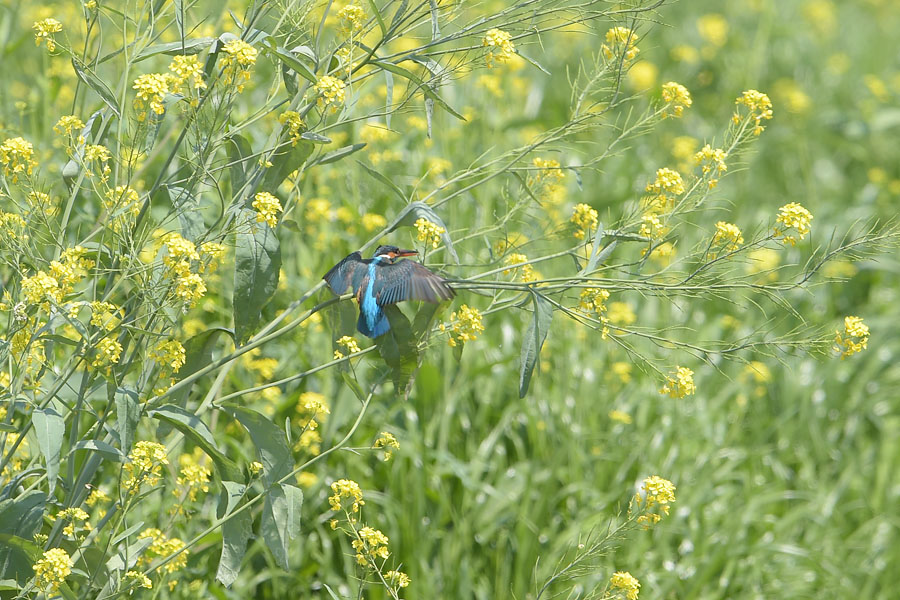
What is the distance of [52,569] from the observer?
5.61 ft

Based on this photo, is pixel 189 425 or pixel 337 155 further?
pixel 337 155

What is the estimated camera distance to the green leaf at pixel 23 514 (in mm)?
1807

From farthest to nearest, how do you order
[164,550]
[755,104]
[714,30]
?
[714,30]
[755,104]
[164,550]

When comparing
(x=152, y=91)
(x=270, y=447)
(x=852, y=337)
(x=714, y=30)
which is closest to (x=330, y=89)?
(x=152, y=91)

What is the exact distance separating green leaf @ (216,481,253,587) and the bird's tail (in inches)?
14.6

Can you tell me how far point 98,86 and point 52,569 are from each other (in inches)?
34.1

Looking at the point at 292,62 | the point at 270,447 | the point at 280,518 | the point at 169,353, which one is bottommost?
the point at 280,518

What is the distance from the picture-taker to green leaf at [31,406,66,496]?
5.26 feet

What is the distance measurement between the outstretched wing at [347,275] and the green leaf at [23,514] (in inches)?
25.9

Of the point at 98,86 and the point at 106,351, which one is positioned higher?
the point at 98,86

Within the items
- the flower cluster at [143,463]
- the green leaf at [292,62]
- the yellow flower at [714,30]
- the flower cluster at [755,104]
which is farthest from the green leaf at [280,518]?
the yellow flower at [714,30]

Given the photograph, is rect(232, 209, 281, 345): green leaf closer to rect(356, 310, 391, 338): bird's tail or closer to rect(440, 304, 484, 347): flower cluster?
rect(356, 310, 391, 338): bird's tail

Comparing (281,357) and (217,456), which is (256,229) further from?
(281,357)

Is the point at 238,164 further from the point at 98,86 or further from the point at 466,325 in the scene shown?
the point at 466,325
